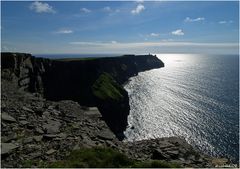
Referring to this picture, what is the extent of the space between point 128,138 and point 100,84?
30.3 m

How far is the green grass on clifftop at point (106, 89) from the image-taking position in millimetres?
93856

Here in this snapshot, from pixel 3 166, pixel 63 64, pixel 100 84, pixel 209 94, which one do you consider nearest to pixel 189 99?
pixel 209 94

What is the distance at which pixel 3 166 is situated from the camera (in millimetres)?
12828

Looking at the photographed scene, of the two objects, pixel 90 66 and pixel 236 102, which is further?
pixel 236 102

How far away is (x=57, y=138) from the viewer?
54.6 ft

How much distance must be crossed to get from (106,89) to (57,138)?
277 ft

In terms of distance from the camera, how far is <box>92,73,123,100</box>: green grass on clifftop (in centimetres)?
9386

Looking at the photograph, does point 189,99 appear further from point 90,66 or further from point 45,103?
point 45,103

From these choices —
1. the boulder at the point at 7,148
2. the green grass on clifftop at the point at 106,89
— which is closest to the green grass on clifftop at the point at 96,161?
the boulder at the point at 7,148

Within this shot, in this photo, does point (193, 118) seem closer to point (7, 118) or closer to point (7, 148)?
point (7, 118)

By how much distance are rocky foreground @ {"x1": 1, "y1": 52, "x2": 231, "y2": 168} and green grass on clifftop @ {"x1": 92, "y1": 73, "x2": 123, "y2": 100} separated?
68554 millimetres

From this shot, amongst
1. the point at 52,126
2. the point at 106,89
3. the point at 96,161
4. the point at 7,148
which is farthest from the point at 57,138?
the point at 106,89

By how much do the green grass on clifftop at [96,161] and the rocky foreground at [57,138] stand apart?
717 mm

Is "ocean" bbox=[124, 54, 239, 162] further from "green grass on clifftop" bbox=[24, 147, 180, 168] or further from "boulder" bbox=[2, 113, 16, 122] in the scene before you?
"boulder" bbox=[2, 113, 16, 122]
